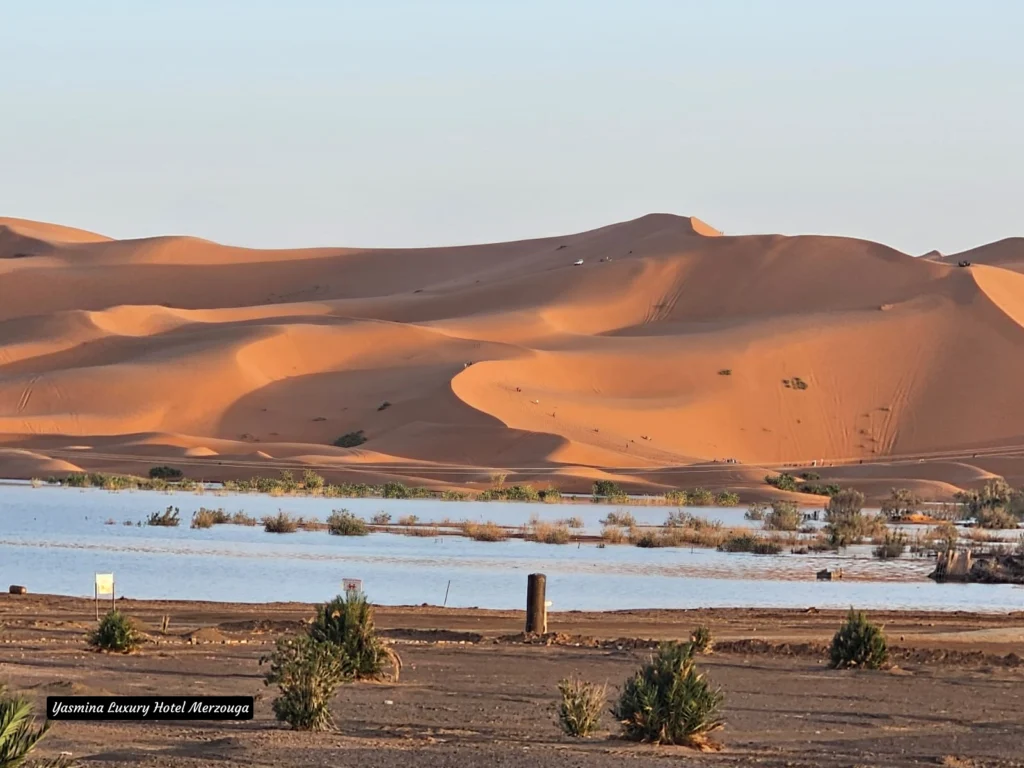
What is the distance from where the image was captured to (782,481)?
56.8m

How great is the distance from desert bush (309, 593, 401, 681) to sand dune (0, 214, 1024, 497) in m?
42.8

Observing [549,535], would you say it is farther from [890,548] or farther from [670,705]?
[670,705]

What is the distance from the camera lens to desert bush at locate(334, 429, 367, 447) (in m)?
71.6

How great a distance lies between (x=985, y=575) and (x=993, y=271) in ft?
237

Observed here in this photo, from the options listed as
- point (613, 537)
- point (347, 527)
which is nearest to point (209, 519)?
point (347, 527)

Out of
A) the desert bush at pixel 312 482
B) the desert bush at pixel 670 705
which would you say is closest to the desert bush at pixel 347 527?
the desert bush at pixel 312 482

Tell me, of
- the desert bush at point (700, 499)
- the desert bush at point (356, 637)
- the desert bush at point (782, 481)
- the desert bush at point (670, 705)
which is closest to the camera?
the desert bush at point (670, 705)

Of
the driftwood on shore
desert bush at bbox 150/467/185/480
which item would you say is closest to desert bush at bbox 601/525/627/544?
the driftwood on shore

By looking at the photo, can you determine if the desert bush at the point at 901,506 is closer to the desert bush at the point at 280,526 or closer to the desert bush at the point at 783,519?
the desert bush at the point at 783,519

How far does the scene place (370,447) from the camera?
69.8 meters

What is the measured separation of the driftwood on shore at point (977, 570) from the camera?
26.2 metres

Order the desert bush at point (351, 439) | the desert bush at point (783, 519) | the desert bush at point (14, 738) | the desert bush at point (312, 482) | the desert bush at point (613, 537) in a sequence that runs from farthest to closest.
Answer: the desert bush at point (351, 439), the desert bush at point (312, 482), the desert bush at point (783, 519), the desert bush at point (613, 537), the desert bush at point (14, 738)

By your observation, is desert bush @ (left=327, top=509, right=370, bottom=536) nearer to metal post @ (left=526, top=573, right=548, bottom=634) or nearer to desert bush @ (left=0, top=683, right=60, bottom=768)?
metal post @ (left=526, top=573, right=548, bottom=634)

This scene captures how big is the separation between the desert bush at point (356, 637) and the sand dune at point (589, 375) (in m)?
42.8
